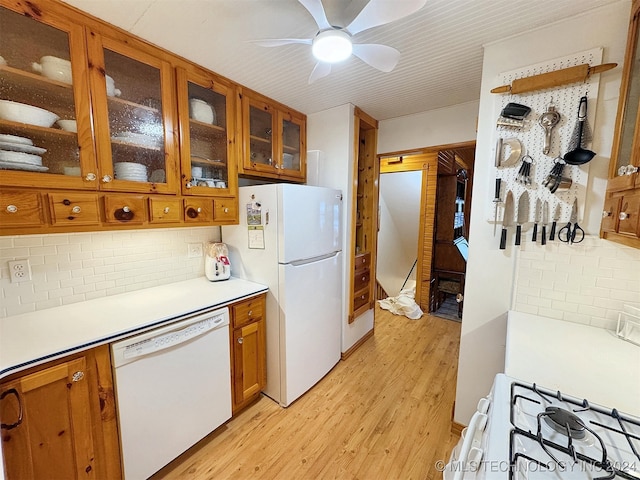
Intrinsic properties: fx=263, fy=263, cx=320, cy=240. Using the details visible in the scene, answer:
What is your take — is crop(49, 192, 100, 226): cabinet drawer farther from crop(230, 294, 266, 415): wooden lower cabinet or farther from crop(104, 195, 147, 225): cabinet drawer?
crop(230, 294, 266, 415): wooden lower cabinet

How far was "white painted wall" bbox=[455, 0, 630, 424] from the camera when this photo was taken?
118 cm

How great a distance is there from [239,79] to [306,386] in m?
2.33

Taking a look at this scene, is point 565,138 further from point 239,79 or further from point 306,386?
point 306,386

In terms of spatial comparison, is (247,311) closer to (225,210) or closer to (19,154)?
(225,210)

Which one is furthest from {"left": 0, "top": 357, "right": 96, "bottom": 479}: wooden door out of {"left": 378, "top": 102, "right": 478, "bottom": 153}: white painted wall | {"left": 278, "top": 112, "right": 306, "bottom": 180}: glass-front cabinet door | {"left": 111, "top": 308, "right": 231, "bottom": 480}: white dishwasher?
{"left": 378, "top": 102, "right": 478, "bottom": 153}: white painted wall

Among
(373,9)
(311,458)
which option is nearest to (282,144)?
(373,9)

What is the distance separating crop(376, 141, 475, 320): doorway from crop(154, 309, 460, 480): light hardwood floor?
4.79 ft

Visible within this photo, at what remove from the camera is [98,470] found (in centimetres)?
119

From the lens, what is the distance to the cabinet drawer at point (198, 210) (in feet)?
5.51

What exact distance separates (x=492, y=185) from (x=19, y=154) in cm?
224

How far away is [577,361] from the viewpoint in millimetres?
1018

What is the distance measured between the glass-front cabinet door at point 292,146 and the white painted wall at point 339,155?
3.8 inches

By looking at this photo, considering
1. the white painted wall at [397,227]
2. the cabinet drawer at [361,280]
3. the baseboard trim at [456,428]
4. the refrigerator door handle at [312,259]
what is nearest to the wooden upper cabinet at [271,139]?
the refrigerator door handle at [312,259]

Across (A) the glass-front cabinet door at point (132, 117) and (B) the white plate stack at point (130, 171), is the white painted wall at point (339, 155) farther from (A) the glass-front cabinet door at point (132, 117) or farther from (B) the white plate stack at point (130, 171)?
(B) the white plate stack at point (130, 171)
